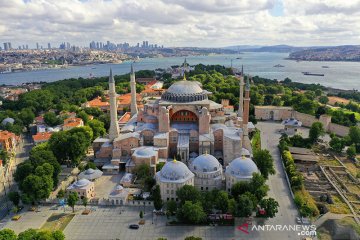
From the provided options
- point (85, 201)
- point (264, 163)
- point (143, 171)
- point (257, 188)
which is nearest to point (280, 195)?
point (264, 163)

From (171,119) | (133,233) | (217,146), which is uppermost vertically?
A: (171,119)

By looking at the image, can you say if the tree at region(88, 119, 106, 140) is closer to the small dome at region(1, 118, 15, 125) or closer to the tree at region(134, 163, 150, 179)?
the tree at region(134, 163, 150, 179)

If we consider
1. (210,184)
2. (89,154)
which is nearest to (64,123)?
(89,154)

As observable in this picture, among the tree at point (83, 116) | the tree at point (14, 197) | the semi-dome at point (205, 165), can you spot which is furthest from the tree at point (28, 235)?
the tree at point (83, 116)

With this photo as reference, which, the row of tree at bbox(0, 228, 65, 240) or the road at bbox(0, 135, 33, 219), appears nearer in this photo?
the row of tree at bbox(0, 228, 65, 240)

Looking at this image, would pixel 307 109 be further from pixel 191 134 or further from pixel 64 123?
pixel 64 123

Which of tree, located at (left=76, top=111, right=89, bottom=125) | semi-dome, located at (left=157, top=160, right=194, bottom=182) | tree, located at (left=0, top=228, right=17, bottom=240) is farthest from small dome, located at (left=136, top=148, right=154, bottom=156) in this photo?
tree, located at (left=76, top=111, right=89, bottom=125)

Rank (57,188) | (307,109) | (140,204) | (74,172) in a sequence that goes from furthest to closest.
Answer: (307,109), (74,172), (57,188), (140,204)

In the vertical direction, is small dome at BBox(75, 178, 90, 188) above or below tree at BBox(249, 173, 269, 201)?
below
